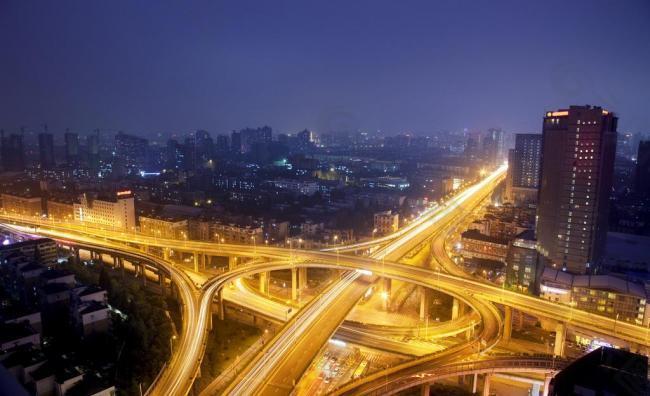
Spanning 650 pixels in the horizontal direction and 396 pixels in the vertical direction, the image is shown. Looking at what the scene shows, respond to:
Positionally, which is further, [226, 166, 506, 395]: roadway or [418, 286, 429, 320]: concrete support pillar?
[418, 286, 429, 320]: concrete support pillar

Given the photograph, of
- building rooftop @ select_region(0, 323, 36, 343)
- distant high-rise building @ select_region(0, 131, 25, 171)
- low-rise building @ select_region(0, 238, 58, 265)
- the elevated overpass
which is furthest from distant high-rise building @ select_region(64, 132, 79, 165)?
the elevated overpass

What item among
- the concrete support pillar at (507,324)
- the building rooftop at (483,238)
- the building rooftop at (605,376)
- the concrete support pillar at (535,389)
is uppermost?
the building rooftop at (605,376)

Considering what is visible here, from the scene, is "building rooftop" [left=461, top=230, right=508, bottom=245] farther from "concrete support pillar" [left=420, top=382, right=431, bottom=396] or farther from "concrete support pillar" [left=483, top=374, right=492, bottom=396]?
"concrete support pillar" [left=420, top=382, right=431, bottom=396]

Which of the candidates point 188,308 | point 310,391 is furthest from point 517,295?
point 188,308

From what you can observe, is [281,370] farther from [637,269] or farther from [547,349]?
[637,269]

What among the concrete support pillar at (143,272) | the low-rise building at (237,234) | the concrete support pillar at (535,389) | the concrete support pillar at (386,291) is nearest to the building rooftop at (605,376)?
the concrete support pillar at (535,389)

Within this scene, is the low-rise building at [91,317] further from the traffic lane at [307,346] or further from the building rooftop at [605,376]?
the building rooftop at [605,376]
